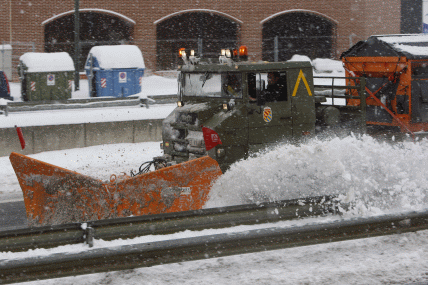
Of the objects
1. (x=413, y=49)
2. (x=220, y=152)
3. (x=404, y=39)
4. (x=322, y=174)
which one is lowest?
(x=322, y=174)

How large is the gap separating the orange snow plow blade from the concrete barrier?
19.8ft

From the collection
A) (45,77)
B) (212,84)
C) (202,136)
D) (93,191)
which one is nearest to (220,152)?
(202,136)

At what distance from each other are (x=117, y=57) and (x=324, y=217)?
48.9ft

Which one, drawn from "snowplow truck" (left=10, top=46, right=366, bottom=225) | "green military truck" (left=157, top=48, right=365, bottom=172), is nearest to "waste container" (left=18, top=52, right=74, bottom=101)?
"snowplow truck" (left=10, top=46, right=366, bottom=225)

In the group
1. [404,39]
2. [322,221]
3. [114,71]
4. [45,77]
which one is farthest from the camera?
[114,71]

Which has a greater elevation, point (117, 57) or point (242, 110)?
point (117, 57)

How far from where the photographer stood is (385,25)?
31.2 m

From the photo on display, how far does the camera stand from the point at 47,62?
19016mm

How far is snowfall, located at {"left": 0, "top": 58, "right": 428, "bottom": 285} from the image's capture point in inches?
206

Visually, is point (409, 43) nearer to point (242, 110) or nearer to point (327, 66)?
point (242, 110)

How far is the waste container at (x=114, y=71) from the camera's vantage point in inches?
759

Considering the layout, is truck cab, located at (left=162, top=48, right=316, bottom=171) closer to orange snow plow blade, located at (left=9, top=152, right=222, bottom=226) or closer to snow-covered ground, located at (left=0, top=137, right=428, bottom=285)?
snow-covered ground, located at (left=0, top=137, right=428, bottom=285)

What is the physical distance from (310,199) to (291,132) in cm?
243

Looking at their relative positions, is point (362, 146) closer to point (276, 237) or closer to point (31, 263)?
point (276, 237)
